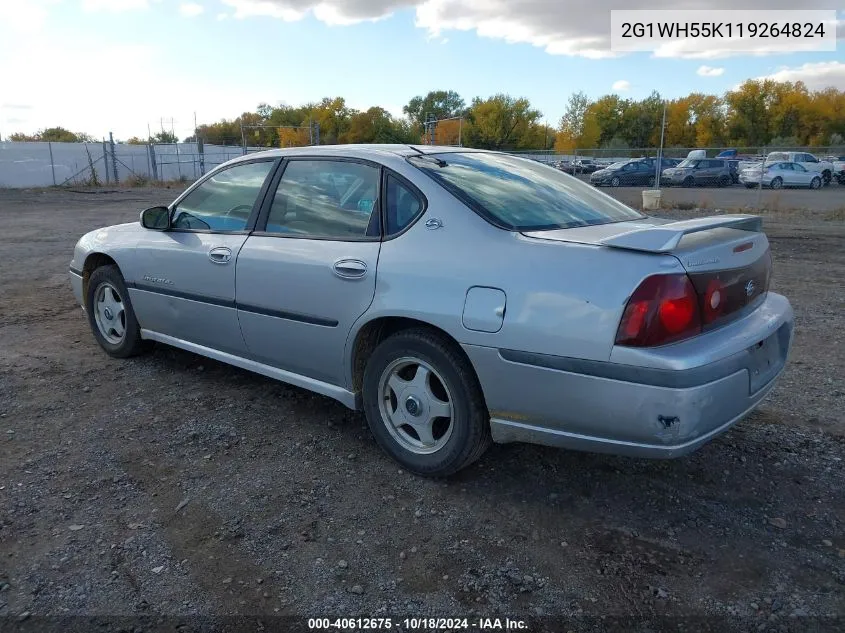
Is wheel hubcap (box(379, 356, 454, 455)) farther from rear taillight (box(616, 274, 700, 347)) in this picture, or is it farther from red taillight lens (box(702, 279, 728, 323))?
red taillight lens (box(702, 279, 728, 323))

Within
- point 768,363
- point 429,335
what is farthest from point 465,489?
point 768,363

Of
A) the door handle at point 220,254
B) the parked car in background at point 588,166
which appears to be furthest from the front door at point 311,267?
the parked car in background at point 588,166

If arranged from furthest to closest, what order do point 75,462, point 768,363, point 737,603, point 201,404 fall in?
point 201,404
point 75,462
point 768,363
point 737,603

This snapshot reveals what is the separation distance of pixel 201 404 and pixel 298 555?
5.83ft

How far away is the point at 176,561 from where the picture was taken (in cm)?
252

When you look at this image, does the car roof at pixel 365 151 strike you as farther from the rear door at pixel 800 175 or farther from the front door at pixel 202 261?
the rear door at pixel 800 175

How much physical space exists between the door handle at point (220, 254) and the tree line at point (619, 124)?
51449mm

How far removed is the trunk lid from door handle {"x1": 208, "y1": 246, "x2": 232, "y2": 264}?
6.13 ft

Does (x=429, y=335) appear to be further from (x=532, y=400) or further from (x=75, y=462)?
(x=75, y=462)

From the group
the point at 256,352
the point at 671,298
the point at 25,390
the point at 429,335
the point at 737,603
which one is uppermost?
the point at 671,298

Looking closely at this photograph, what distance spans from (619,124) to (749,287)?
75.1 meters

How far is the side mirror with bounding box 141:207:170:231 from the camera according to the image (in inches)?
169

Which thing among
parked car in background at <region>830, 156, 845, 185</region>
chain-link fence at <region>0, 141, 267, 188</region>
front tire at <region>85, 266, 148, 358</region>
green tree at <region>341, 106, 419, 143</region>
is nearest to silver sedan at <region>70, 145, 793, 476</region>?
front tire at <region>85, 266, 148, 358</region>

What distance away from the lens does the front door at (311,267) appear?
10.6 feet
